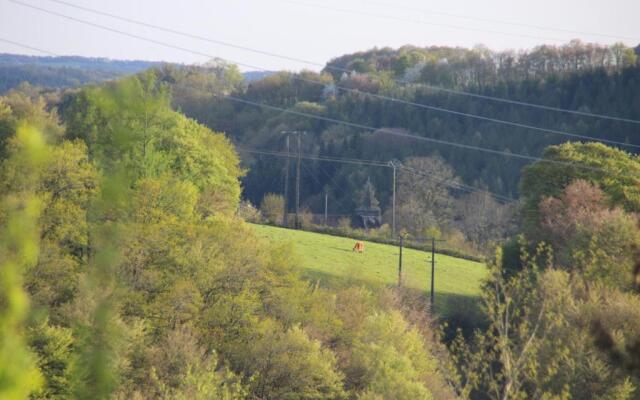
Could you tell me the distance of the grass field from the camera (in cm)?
3219

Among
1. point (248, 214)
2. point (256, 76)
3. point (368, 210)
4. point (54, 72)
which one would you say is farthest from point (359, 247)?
point (256, 76)

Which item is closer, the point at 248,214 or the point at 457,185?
the point at 248,214

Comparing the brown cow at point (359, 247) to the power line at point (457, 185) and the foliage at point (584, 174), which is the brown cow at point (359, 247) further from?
the power line at point (457, 185)

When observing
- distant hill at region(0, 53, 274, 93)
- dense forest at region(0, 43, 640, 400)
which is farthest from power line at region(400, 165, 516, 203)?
distant hill at region(0, 53, 274, 93)

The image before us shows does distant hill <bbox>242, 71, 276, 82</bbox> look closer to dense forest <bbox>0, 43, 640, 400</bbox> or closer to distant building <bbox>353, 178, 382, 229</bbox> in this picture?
distant building <bbox>353, 178, 382, 229</bbox>

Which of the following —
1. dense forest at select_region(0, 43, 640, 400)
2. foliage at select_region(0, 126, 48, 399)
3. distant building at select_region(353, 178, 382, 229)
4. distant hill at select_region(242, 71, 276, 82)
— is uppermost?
foliage at select_region(0, 126, 48, 399)

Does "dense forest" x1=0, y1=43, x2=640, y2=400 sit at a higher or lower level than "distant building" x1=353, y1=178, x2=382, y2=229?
higher

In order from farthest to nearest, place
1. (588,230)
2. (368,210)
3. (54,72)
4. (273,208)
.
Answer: (368,210) → (273,208) → (54,72) → (588,230)

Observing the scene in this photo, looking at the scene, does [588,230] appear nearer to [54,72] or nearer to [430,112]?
[54,72]

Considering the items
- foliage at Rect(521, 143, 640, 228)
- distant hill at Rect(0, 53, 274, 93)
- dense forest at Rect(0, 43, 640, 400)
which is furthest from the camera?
distant hill at Rect(0, 53, 274, 93)

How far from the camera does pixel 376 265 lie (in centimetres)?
3528

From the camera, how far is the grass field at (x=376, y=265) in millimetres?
32188

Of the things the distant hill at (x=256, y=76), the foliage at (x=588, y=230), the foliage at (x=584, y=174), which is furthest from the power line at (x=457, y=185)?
the distant hill at (x=256, y=76)

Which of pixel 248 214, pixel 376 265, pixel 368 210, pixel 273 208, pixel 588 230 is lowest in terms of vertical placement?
pixel 368 210
